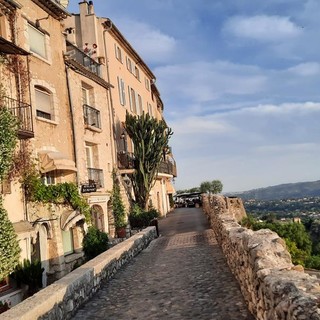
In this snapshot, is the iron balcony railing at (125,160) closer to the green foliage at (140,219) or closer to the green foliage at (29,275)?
the green foliage at (140,219)

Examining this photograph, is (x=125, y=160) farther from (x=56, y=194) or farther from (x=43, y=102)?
(x=56, y=194)

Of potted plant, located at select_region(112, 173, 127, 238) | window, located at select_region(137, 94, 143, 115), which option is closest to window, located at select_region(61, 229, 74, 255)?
potted plant, located at select_region(112, 173, 127, 238)

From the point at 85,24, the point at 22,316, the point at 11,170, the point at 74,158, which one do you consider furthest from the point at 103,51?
the point at 22,316

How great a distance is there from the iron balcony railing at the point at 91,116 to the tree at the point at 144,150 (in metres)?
4.62

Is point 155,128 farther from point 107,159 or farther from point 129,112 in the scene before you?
point 107,159

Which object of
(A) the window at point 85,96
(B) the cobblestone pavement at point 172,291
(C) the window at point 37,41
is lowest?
(B) the cobblestone pavement at point 172,291

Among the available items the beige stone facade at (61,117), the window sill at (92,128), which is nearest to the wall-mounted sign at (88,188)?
the beige stone facade at (61,117)

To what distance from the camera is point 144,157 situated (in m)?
25.5

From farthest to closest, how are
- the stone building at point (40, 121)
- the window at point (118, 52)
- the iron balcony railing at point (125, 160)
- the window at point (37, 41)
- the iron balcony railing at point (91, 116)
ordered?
the window at point (118, 52) → the iron balcony railing at point (125, 160) → the iron balcony railing at point (91, 116) → the window at point (37, 41) → the stone building at point (40, 121)

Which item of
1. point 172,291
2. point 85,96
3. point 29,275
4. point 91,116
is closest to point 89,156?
point 91,116

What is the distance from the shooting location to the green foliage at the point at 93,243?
657 inches

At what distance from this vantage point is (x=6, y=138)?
38.5ft

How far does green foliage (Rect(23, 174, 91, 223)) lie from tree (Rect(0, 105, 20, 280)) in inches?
66.4

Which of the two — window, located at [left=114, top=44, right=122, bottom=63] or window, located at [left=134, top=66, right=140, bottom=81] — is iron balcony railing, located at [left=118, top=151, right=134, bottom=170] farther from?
window, located at [left=134, top=66, right=140, bottom=81]
